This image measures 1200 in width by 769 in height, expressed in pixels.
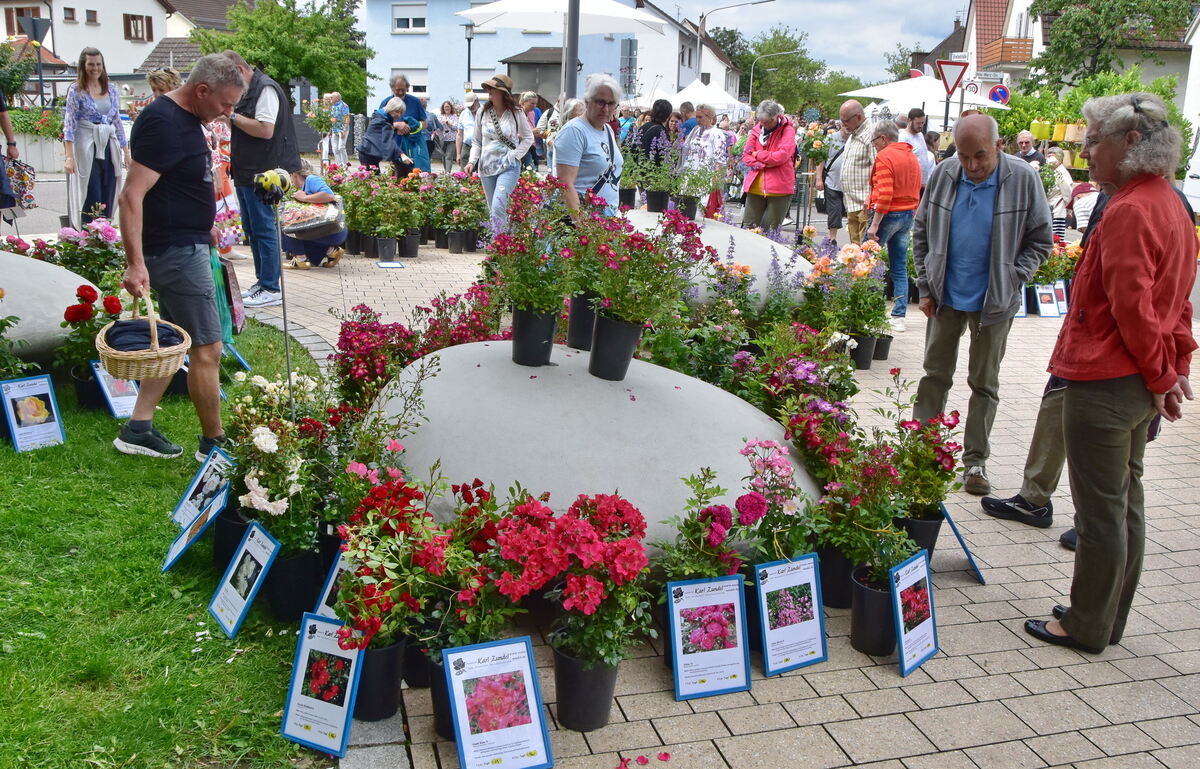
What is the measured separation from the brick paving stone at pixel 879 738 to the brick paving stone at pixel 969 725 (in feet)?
0.17

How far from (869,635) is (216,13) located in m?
73.8

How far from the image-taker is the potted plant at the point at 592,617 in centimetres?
296

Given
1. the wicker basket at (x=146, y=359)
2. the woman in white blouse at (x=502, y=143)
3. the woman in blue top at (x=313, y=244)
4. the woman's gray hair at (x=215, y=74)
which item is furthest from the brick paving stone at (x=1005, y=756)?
the woman in blue top at (x=313, y=244)

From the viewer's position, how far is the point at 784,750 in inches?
121

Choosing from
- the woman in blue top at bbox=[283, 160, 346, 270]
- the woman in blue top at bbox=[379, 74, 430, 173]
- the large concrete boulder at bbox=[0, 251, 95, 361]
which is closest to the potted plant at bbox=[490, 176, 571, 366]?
the large concrete boulder at bbox=[0, 251, 95, 361]

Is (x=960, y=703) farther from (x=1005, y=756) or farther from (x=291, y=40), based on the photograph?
(x=291, y=40)

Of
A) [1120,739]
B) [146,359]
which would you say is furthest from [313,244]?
[1120,739]

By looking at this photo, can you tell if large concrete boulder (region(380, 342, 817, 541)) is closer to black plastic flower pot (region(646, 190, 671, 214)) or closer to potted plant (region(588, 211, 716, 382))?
potted plant (region(588, 211, 716, 382))

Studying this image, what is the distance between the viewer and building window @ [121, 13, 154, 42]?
5569 centimetres

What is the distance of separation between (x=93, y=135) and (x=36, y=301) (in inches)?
189

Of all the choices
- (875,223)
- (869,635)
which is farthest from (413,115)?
(869,635)

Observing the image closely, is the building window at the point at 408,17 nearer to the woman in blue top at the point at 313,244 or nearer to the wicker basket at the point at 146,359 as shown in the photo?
the woman in blue top at the point at 313,244

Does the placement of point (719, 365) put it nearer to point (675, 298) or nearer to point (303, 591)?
point (675, 298)

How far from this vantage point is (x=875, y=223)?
9.53 meters
